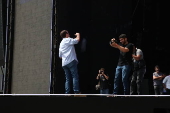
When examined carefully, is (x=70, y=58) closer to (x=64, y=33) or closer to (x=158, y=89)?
(x=64, y=33)

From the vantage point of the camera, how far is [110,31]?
9.12 meters

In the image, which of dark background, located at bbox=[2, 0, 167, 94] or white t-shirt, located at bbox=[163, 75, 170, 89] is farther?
dark background, located at bbox=[2, 0, 167, 94]

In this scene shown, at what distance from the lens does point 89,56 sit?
9.16 m

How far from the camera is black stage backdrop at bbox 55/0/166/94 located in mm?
8984

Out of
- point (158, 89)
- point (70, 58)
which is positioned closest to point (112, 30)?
point (158, 89)

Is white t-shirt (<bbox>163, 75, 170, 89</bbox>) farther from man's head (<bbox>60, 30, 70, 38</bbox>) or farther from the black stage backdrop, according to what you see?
man's head (<bbox>60, 30, 70, 38</bbox>)

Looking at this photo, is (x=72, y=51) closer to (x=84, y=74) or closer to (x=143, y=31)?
(x=84, y=74)

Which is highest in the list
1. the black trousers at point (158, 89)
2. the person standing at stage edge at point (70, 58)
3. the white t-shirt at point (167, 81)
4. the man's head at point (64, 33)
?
the man's head at point (64, 33)

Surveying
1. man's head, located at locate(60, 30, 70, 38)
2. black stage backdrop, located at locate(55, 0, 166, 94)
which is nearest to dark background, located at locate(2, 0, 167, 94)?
black stage backdrop, located at locate(55, 0, 166, 94)

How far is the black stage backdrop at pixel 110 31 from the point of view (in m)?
8.98
